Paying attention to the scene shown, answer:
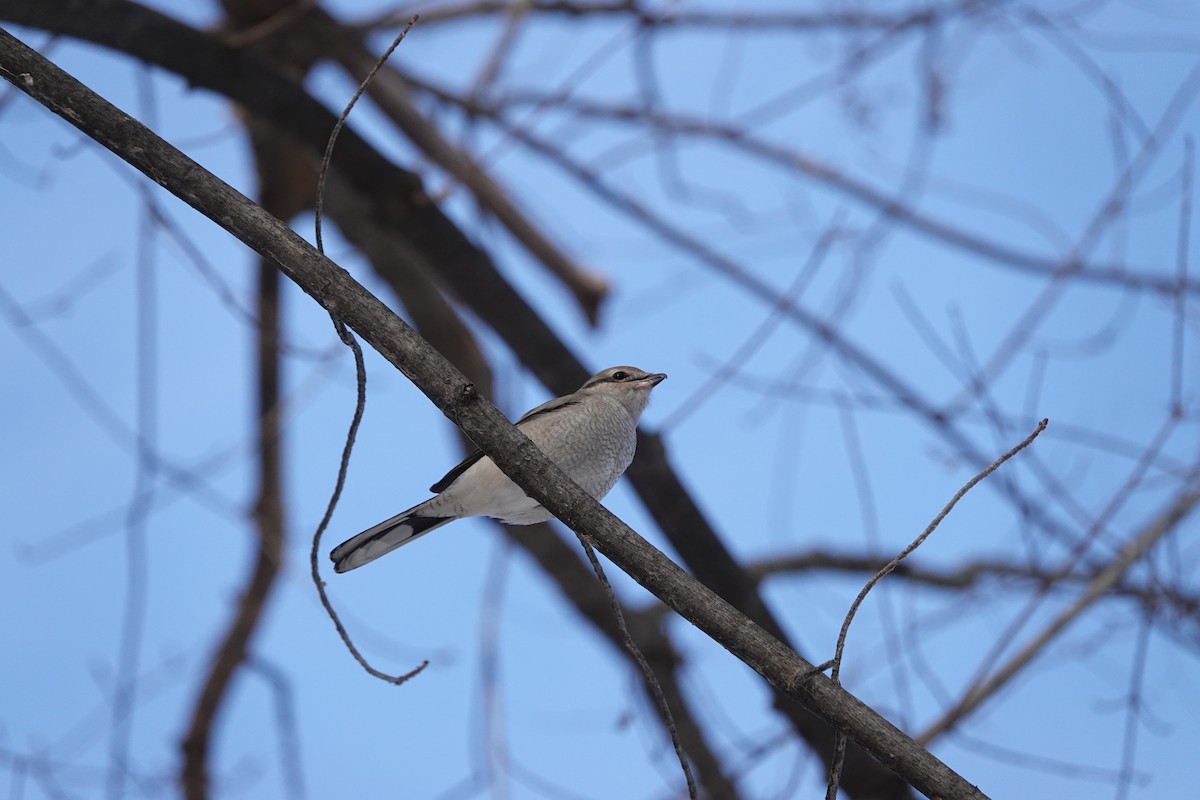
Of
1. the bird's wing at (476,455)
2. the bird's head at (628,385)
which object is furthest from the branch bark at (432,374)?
the bird's head at (628,385)

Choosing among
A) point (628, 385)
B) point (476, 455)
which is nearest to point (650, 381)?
point (628, 385)

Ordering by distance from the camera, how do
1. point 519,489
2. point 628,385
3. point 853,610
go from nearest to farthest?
point 853,610 → point 519,489 → point 628,385

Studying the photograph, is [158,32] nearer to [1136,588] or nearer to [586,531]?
[586,531]

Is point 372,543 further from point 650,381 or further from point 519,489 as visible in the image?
point 650,381

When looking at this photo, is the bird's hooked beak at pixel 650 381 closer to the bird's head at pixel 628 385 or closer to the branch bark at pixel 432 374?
the bird's head at pixel 628 385

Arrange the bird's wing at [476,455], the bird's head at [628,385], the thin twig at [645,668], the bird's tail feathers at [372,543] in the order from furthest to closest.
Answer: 1. the bird's head at [628,385]
2. the bird's wing at [476,455]
3. the bird's tail feathers at [372,543]
4. the thin twig at [645,668]

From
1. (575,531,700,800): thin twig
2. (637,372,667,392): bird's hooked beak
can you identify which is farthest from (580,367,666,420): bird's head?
(575,531,700,800): thin twig

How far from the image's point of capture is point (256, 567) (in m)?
6.41

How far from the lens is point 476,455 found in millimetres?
3879

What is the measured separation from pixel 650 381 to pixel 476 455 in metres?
1.04

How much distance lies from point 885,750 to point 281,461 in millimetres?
4905

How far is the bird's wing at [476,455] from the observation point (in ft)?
12.7

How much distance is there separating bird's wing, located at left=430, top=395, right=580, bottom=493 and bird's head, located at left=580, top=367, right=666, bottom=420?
0.71ft

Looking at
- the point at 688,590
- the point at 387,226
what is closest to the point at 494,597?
the point at 387,226
